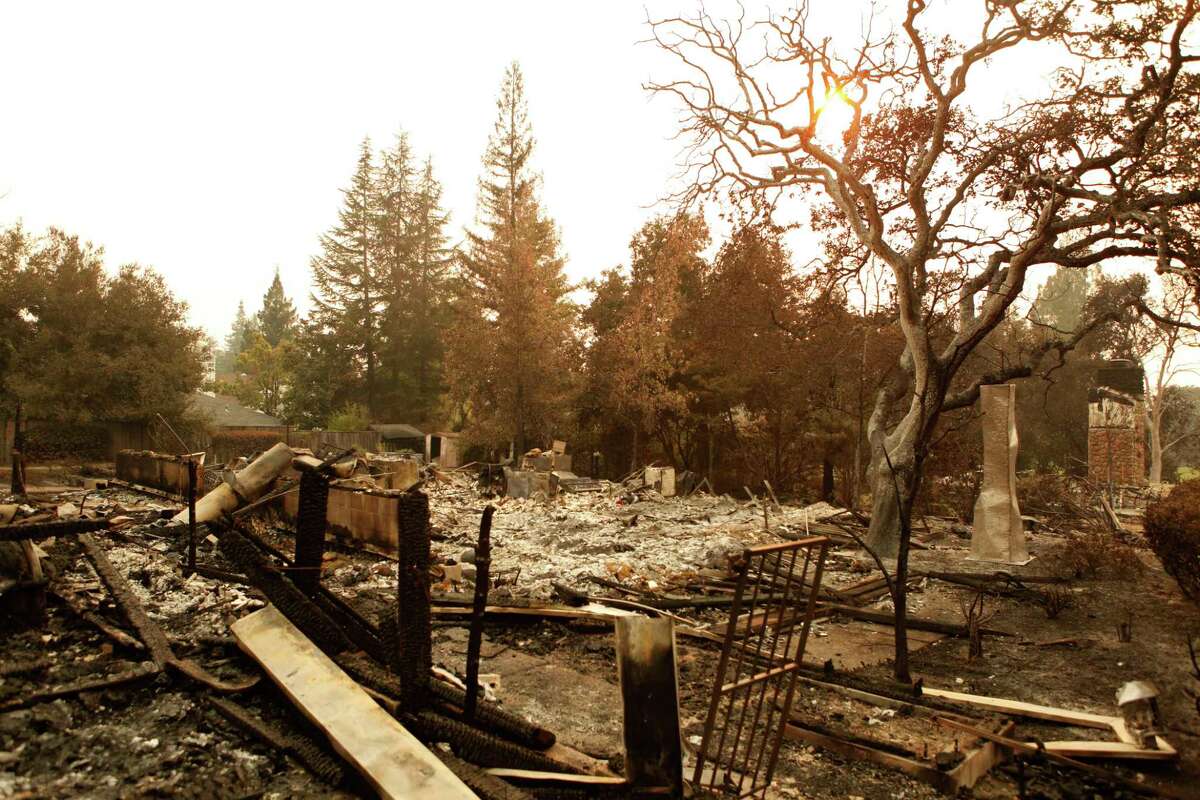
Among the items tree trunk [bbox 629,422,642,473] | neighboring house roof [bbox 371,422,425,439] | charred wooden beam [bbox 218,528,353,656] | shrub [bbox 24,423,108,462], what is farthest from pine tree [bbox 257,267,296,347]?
charred wooden beam [bbox 218,528,353,656]

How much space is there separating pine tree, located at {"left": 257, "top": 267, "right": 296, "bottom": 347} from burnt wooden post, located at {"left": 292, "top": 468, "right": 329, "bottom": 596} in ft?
223

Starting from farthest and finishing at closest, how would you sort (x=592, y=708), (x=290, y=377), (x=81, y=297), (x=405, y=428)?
(x=290, y=377)
(x=405, y=428)
(x=81, y=297)
(x=592, y=708)

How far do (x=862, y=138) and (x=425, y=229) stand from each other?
34.4m

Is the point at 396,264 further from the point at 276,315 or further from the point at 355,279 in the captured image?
the point at 276,315

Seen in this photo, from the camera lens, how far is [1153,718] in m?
4.88

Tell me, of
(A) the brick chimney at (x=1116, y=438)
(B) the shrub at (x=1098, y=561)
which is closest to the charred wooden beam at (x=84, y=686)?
(B) the shrub at (x=1098, y=561)

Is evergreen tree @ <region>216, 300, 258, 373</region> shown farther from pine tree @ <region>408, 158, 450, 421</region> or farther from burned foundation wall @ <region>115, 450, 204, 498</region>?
burned foundation wall @ <region>115, 450, 204, 498</region>

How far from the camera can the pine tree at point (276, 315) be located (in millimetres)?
67438

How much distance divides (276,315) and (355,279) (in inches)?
1140

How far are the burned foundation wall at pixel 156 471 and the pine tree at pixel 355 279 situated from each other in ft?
81.1

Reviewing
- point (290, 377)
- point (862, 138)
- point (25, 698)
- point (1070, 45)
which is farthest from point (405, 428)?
point (25, 698)

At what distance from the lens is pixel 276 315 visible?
67.8 metres

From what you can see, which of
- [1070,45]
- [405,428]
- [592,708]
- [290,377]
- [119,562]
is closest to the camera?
[592,708]

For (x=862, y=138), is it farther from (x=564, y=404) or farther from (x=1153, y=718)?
(x=564, y=404)
